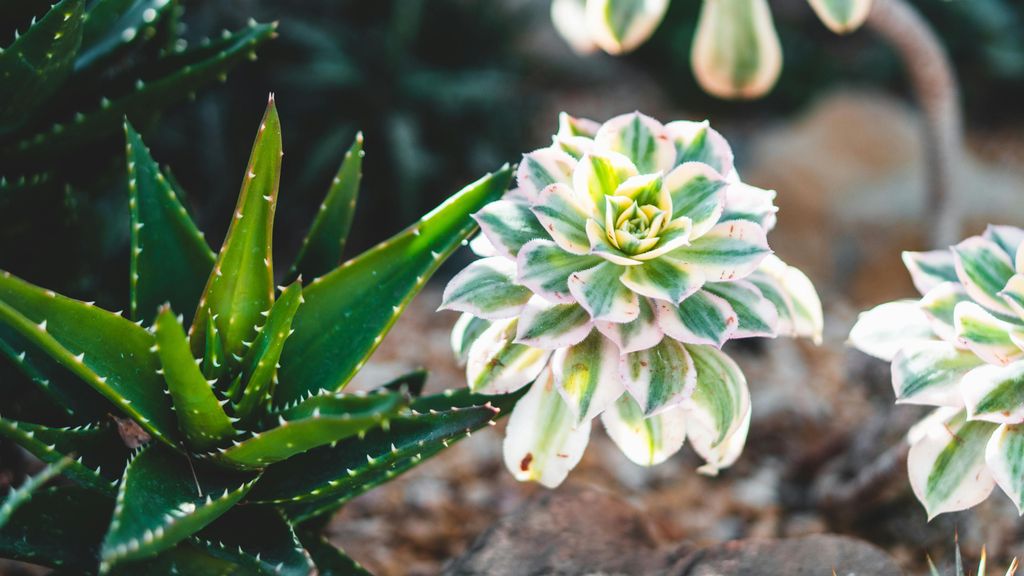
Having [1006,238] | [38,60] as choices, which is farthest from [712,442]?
[38,60]

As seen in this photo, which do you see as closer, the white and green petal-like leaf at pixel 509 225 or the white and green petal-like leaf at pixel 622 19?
the white and green petal-like leaf at pixel 509 225

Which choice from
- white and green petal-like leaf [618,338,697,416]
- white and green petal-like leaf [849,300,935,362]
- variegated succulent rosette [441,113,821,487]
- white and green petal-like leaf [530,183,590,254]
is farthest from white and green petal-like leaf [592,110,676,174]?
white and green petal-like leaf [849,300,935,362]

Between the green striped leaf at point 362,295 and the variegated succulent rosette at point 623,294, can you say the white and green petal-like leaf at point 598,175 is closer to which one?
the variegated succulent rosette at point 623,294

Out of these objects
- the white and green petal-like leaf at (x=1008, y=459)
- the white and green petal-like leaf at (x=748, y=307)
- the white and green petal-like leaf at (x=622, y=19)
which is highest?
the white and green petal-like leaf at (x=622, y=19)

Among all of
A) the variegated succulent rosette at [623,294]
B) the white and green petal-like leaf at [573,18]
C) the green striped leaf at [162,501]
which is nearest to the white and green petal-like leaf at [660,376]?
the variegated succulent rosette at [623,294]

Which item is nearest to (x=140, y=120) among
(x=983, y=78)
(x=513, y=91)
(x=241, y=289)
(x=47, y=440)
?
(x=241, y=289)
